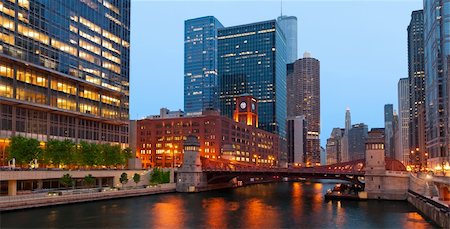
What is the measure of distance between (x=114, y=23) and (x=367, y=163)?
302 ft

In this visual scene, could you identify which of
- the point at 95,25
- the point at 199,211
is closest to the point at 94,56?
the point at 95,25

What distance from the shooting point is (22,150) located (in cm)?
9869

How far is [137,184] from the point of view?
133 m

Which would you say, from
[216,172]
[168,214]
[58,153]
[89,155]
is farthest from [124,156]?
[168,214]

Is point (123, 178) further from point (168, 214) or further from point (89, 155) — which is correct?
point (168, 214)

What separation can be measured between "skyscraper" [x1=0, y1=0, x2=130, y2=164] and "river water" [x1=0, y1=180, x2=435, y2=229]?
112 feet

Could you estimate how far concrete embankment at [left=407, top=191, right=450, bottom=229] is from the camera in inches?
2354

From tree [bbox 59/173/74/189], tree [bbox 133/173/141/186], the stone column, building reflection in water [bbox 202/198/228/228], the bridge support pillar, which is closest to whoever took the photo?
building reflection in water [bbox 202/198/228/228]

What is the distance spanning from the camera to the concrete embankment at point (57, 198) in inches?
2981

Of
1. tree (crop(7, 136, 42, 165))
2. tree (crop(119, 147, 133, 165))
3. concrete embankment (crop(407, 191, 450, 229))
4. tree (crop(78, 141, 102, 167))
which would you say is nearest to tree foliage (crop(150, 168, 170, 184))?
tree (crop(119, 147, 133, 165))

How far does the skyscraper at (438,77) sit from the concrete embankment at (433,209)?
85663 millimetres

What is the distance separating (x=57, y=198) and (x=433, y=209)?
63570 millimetres

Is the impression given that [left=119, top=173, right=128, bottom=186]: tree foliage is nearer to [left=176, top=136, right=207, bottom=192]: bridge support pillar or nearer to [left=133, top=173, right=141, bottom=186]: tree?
[left=133, top=173, right=141, bottom=186]: tree

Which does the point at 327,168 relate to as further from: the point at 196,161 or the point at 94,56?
the point at 94,56
